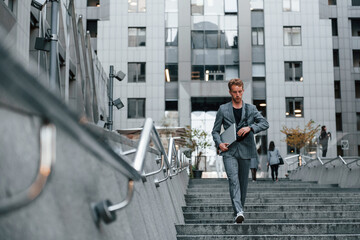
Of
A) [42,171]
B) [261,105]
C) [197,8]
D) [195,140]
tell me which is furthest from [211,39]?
[42,171]

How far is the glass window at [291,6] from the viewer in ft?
133

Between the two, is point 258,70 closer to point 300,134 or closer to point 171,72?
point 300,134

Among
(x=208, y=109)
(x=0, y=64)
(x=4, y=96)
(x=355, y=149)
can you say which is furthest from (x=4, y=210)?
(x=355, y=149)

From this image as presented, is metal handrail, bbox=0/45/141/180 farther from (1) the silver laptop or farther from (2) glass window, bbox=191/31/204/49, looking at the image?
(2) glass window, bbox=191/31/204/49

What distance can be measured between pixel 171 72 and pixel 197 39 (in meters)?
3.47

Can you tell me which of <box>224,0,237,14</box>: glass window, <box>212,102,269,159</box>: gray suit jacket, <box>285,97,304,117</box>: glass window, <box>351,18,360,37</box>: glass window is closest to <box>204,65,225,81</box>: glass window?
<box>224,0,237,14</box>: glass window

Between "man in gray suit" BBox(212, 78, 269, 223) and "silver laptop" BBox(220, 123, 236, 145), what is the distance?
6 cm

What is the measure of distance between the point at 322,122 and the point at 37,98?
4034cm

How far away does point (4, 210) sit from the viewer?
103 centimetres

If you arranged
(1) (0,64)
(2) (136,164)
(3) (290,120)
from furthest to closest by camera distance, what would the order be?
(3) (290,120) → (2) (136,164) → (1) (0,64)

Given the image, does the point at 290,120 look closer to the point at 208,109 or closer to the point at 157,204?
the point at 208,109

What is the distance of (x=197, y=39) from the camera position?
130 feet

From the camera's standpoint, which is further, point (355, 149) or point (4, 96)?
point (355, 149)

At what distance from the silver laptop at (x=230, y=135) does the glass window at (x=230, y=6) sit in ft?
115
